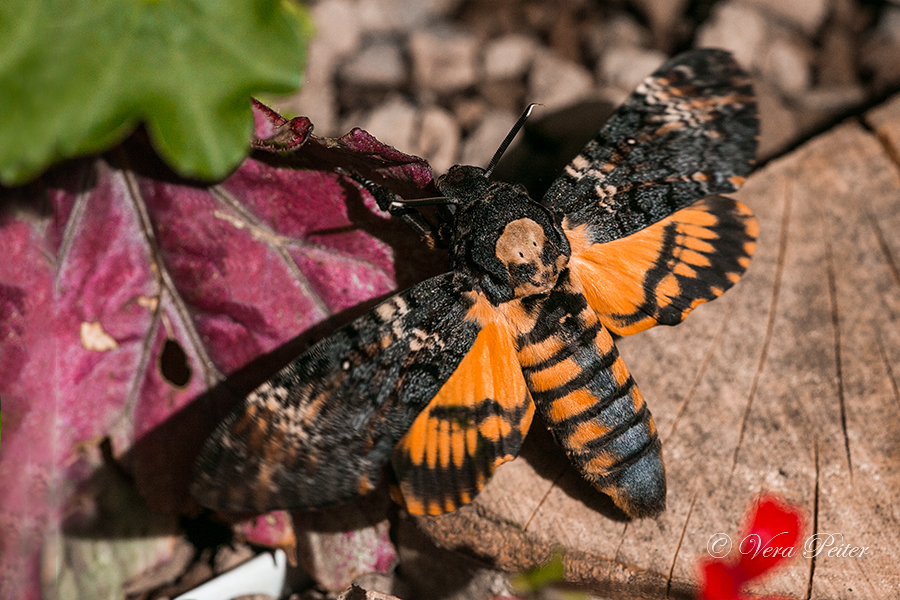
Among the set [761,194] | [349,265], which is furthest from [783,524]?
[349,265]

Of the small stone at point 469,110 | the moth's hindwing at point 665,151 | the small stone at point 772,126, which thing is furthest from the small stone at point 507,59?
the moth's hindwing at point 665,151

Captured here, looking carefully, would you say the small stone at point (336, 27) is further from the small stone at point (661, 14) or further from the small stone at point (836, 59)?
the small stone at point (836, 59)

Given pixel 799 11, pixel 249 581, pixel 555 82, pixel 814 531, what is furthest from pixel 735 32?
pixel 249 581

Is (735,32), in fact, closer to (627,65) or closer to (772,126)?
(627,65)

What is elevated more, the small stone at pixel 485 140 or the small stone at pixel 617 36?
the small stone at pixel 617 36

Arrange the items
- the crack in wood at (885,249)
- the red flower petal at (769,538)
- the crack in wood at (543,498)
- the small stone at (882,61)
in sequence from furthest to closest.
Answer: the small stone at (882,61)
the crack in wood at (885,249)
the crack in wood at (543,498)
the red flower petal at (769,538)

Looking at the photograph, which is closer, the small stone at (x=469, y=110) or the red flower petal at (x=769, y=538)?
the red flower petal at (x=769, y=538)

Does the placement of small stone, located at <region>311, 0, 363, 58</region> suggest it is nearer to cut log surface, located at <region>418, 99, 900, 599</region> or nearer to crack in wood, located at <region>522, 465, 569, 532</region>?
cut log surface, located at <region>418, 99, 900, 599</region>
